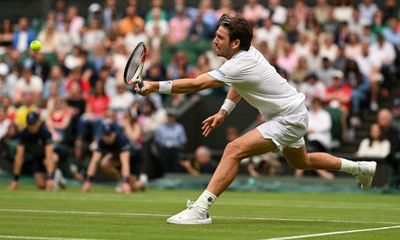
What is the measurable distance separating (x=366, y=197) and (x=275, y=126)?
27.8 feet

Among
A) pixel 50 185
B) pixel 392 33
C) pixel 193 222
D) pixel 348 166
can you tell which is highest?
pixel 392 33

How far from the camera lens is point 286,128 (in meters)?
11.2

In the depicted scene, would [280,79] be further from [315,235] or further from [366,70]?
[366,70]

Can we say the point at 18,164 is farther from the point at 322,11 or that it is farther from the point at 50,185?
the point at 322,11

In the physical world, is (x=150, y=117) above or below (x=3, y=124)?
above

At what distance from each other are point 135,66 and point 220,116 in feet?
3.62

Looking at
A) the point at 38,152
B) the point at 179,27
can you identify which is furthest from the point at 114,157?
the point at 179,27

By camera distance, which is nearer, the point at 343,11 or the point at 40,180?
the point at 40,180

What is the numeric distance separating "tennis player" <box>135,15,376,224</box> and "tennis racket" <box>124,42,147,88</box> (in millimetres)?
254

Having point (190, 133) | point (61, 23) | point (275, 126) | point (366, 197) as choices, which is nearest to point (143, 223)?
point (275, 126)

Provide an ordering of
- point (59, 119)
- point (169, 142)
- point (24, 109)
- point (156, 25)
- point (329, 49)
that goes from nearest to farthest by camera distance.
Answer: point (169, 142), point (329, 49), point (24, 109), point (59, 119), point (156, 25)

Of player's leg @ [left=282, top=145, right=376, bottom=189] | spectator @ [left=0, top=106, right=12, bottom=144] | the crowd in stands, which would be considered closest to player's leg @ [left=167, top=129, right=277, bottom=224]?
player's leg @ [left=282, top=145, right=376, bottom=189]

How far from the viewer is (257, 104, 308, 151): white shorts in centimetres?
1114

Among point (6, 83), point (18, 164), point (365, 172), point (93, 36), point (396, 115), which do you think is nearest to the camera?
point (365, 172)
